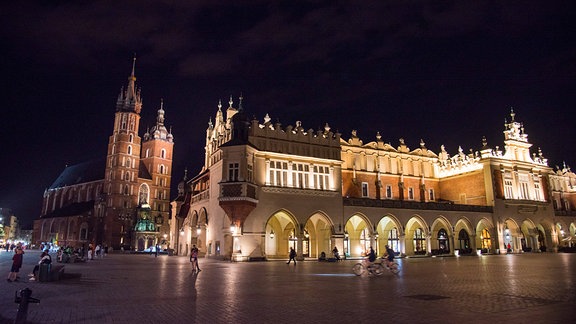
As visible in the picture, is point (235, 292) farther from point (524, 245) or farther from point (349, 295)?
point (524, 245)

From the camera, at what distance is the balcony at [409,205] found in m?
42.4

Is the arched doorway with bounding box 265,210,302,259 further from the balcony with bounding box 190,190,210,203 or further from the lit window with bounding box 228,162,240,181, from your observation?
the lit window with bounding box 228,162,240,181

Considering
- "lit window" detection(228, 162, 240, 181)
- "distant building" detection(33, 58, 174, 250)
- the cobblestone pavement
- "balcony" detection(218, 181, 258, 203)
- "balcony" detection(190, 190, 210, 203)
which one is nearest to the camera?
the cobblestone pavement

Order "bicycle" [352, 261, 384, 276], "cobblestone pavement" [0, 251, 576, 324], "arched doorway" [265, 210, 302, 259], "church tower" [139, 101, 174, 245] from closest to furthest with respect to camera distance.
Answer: "cobblestone pavement" [0, 251, 576, 324] → "bicycle" [352, 261, 384, 276] → "arched doorway" [265, 210, 302, 259] → "church tower" [139, 101, 174, 245]

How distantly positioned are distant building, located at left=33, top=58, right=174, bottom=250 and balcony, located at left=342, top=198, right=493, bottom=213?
2308 inches

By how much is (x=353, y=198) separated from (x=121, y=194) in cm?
6791

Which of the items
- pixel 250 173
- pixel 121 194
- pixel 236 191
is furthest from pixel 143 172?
pixel 236 191

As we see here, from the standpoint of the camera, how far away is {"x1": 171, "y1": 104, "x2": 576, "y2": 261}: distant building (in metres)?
37.4

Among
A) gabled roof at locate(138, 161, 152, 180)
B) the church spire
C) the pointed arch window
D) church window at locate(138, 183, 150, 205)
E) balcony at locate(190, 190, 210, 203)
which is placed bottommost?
the pointed arch window

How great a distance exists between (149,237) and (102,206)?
48.2 ft

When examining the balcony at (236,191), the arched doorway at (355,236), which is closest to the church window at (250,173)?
the balcony at (236,191)

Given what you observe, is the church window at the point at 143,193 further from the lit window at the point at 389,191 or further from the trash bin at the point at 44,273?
the trash bin at the point at 44,273

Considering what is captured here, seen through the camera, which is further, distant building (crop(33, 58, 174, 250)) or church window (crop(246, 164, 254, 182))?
distant building (crop(33, 58, 174, 250))

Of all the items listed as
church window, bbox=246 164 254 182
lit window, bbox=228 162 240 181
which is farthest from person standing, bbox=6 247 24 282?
church window, bbox=246 164 254 182
